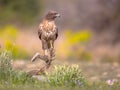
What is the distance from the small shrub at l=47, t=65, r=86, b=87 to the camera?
49.7 feet

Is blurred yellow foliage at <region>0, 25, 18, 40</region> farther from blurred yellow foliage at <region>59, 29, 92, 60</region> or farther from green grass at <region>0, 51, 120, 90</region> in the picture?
green grass at <region>0, 51, 120, 90</region>

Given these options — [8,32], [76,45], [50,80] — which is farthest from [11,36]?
[50,80]

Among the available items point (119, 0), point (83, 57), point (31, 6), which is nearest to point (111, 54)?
point (83, 57)

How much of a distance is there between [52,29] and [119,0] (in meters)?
15.6

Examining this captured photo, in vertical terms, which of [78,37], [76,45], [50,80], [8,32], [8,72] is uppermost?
[8,32]

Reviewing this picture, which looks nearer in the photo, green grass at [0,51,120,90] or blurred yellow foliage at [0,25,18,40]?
green grass at [0,51,120,90]

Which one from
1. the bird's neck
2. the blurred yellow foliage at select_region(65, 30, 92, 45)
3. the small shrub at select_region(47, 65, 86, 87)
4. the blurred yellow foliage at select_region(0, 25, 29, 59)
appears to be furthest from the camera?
the blurred yellow foliage at select_region(65, 30, 92, 45)

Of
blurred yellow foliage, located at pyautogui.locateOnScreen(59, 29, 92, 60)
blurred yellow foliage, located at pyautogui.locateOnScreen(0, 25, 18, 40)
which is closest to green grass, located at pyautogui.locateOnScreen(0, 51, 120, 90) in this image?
blurred yellow foliage, located at pyautogui.locateOnScreen(59, 29, 92, 60)

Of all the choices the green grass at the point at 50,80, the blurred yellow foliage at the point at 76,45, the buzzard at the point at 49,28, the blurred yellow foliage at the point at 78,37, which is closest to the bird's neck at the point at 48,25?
the buzzard at the point at 49,28

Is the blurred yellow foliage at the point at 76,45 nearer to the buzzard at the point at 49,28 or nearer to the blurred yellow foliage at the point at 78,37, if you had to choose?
the blurred yellow foliage at the point at 78,37

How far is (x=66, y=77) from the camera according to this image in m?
15.3

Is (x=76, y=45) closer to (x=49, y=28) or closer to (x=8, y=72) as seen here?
(x=49, y=28)

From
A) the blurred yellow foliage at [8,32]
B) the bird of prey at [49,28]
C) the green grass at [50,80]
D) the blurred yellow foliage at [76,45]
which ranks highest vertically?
the blurred yellow foliage at [8,32]

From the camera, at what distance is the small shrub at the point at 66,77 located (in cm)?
1515
